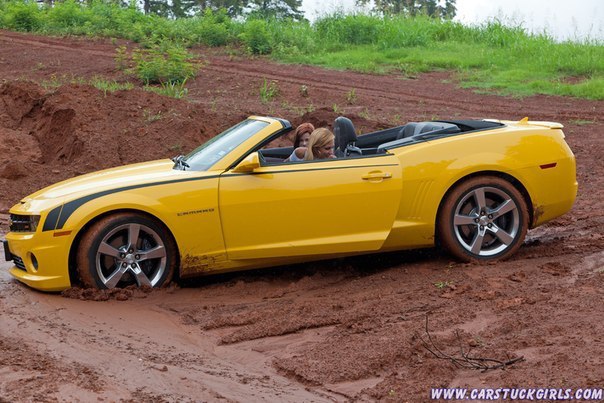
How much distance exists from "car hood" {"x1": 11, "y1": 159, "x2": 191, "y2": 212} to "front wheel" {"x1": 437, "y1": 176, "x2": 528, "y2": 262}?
226cm

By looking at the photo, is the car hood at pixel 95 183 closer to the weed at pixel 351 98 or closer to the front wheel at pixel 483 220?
the front wheel at pixel 483 220

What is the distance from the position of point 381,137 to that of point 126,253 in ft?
9.19

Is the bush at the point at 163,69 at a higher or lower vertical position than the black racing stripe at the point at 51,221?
higher

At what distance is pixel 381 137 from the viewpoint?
30.8 feet

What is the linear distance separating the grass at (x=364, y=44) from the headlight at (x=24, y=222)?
11.0 meters

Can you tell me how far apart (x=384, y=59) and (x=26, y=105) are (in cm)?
1023

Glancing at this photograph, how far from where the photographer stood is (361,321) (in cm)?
695

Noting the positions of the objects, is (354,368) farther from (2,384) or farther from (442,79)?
(442,79)

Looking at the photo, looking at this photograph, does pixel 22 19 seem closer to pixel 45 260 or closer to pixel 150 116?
pixel 150 116

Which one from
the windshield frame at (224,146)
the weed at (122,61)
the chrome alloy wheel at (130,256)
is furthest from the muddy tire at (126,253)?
the weed at (122,61)

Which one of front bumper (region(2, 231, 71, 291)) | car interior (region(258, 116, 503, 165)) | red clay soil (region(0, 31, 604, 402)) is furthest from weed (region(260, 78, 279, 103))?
front bumper (region(2, 231, 71, 291))

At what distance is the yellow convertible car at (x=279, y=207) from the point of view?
25.6ft

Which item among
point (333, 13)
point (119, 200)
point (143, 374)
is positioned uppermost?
point (333, 13)

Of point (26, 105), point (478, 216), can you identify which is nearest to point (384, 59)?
point (26, 105)
